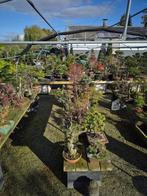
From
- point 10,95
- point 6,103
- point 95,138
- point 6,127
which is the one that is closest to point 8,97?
point 10,95

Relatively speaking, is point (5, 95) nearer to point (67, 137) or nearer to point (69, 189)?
point (67, 137)

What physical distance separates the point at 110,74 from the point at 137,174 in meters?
4.89

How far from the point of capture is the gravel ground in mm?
3230

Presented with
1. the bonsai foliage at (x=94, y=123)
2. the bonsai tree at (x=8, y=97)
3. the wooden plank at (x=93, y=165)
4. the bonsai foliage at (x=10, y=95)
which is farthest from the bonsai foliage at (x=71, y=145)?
the bonsai foliage at (x=10, y=95)

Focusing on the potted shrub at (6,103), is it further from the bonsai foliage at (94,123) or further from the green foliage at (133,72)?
the green foliage at (133,72)

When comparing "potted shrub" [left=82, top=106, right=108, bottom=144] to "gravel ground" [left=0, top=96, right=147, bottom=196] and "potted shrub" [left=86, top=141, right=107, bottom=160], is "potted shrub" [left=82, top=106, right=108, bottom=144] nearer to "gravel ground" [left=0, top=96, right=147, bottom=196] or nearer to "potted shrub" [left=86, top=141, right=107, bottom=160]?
"potted shrub" [left=86, top=141, right=107, bottom=160]

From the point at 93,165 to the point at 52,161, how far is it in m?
1.06

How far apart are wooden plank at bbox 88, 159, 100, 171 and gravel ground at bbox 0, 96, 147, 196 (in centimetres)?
42

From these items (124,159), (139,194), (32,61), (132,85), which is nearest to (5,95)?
(124,159)

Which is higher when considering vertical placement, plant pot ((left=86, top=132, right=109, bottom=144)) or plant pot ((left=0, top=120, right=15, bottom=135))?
Answer: plant pot ((left=0, top=120, right=15, bottom=135))

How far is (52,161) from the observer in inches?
154

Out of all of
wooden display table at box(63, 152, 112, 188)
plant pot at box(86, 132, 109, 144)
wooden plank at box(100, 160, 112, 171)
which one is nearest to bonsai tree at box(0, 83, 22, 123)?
plant pot at box(86, 132, 109, 144)

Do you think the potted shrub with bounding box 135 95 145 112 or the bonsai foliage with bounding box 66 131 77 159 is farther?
the potted shrub with bounding box 135 95 145 112

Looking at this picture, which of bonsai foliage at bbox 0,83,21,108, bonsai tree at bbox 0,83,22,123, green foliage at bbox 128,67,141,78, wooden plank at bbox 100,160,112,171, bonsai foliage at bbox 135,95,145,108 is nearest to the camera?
wooden plank at bbox 100,160,112,171
